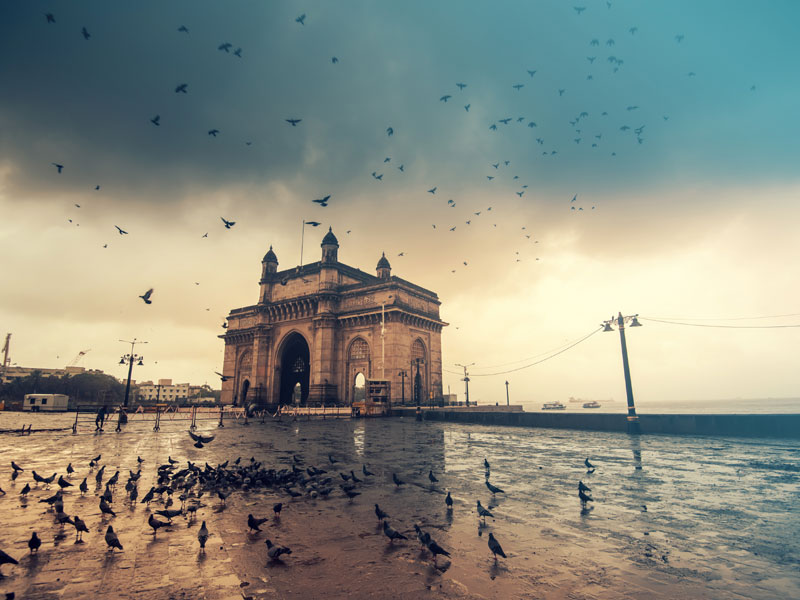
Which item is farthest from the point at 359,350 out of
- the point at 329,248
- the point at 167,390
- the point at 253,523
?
the point at 167,390

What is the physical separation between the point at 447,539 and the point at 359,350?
39.0m

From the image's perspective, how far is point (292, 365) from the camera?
52344mm

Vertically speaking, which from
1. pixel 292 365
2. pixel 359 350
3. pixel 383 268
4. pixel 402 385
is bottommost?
pixel 402 385

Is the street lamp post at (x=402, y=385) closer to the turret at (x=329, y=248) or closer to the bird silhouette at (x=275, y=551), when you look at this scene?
the turret at (x=329, y=248)

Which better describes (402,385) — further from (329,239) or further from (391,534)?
(391,534)

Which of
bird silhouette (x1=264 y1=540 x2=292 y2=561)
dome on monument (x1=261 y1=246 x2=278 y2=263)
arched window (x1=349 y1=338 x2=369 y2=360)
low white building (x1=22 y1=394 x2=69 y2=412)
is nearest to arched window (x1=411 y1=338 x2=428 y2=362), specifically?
arched window (x1=349 y1=338 x2=369 y2=360)

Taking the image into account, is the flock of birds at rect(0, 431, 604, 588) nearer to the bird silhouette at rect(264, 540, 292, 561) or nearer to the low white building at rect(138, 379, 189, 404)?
the bird silhouette at rect(264, 540, 292, 561)

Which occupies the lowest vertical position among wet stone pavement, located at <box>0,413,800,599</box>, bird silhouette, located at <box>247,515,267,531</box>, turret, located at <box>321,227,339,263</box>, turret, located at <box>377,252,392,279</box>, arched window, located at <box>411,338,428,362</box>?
wet stone pavement, located at <box>0,413,800,599</box>

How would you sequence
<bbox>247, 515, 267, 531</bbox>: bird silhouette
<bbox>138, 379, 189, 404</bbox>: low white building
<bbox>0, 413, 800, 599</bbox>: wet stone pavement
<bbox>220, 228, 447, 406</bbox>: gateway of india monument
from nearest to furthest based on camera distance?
<bbox>0, 413, 800, 599</bbox>: wet stone pavement → <bbox>247, 515, 267, 531</bbox>: bird silhouette → <bbox>220, 228, 447, 406</bbox>: gateway of india monument → <bbox>138, 379, 189, 404</bbox>: low white building

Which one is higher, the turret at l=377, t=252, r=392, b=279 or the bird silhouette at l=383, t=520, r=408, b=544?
the turret at l=377, t=252, r=392, b=279

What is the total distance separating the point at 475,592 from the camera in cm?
348

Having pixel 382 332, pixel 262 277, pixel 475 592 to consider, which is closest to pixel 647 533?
pixel 475 592

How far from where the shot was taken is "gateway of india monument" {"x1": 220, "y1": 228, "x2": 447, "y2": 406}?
136 ft

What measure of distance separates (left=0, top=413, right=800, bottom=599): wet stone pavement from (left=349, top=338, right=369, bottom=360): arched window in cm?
3295
